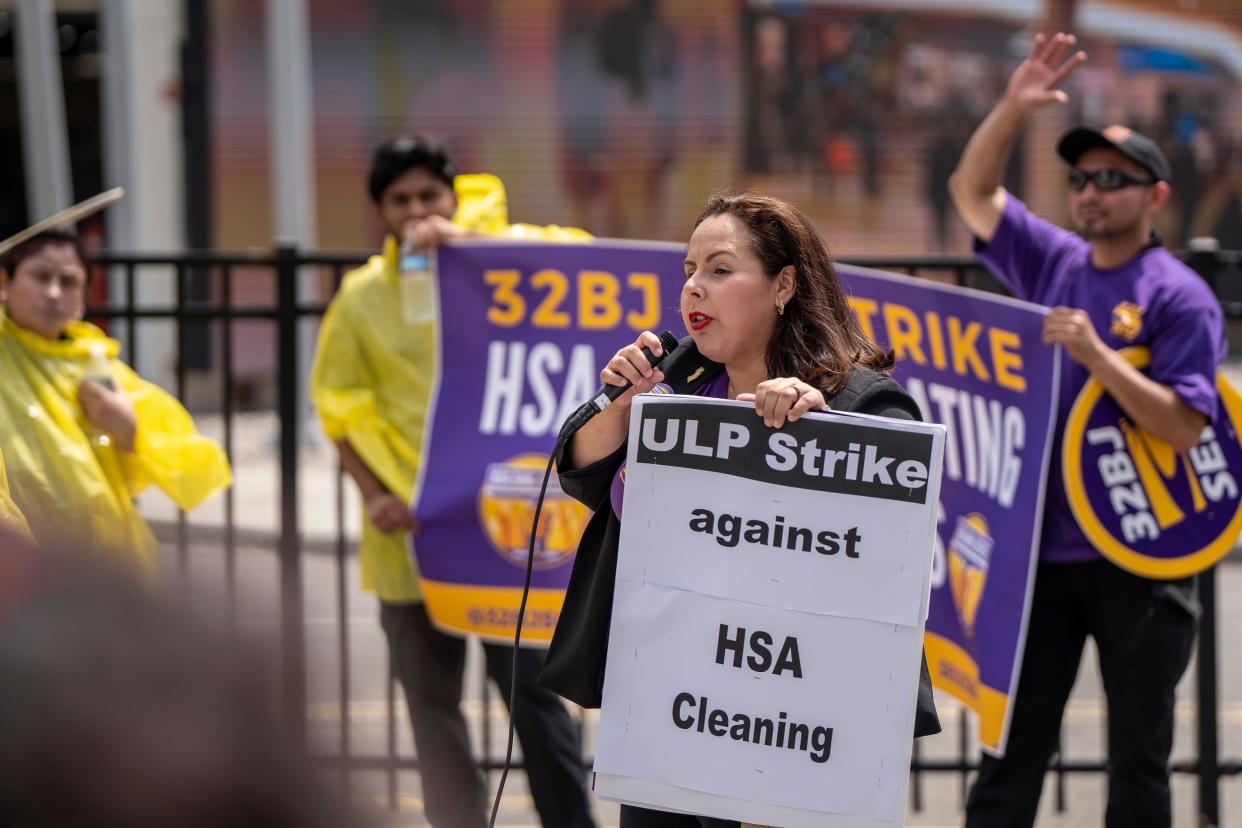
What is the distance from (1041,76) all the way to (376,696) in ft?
11.1

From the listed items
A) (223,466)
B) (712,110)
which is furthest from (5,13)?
(223,466)

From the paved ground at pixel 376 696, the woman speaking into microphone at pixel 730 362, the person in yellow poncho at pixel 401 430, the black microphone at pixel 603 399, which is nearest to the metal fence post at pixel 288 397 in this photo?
the paved ground at pixel 376 696

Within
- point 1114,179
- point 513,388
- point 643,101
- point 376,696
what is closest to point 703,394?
point 1114,179

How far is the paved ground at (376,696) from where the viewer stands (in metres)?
1.09

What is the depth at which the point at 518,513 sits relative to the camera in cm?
501

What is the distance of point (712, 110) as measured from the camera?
18812 millimetres

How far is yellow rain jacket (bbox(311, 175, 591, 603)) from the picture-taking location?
16.3ft

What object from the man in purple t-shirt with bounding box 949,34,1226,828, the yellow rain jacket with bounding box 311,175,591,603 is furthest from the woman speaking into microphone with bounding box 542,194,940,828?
the yellow rain jacket with bounding box 311,175,591,603

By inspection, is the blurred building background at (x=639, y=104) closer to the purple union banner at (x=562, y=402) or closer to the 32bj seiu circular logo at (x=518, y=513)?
the purple union banner at (x=562, y=402)

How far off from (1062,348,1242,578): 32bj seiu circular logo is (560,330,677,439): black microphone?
5.49 ft

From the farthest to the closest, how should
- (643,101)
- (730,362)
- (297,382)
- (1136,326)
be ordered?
(643,101)
(297,382)
(1136,326)
(730,362)

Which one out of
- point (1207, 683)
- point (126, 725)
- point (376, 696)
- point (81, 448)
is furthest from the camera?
point (376, 696)

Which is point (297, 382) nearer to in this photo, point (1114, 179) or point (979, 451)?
point (979, 451)

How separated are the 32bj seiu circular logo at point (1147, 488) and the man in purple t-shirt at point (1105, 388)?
0.06 m
